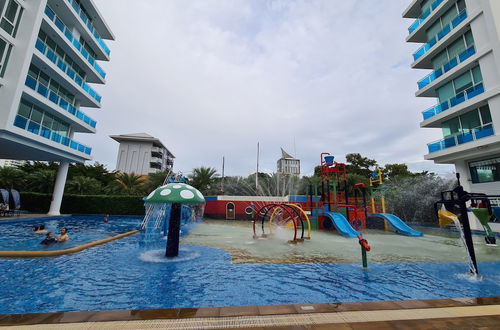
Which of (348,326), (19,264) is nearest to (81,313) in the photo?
(348,326)

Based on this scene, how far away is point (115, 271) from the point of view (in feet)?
19.8

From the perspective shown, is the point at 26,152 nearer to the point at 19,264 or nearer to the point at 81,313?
the point at 19,264

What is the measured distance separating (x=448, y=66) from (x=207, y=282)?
26.3 metres

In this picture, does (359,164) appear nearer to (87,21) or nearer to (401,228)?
(401,228)

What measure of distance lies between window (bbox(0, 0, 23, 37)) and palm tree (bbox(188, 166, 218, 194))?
21.9m

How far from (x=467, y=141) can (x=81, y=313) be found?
24229mm

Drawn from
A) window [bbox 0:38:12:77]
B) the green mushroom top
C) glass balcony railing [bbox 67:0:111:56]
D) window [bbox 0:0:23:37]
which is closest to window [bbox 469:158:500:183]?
the green mushroom top

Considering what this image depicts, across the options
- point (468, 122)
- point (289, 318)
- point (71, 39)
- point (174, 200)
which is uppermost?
point (71, 39)

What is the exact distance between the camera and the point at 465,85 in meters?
17.9

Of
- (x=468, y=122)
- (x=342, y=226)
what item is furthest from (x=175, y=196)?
(x=468, y=122)

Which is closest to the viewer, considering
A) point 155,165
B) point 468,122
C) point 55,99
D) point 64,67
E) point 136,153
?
point 468,122

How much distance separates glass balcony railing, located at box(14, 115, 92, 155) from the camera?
1504cm

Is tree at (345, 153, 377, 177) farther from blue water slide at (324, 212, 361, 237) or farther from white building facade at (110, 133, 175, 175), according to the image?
white building facade at (110, 133, 175, 175)

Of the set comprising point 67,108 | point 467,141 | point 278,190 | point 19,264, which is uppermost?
point 67,108
